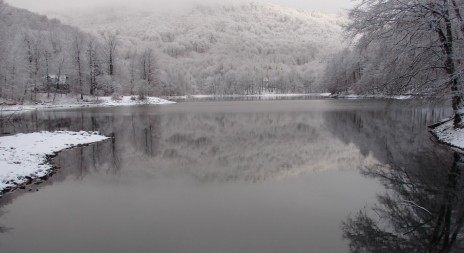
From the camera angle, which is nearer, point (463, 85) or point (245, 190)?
point (245, 190)

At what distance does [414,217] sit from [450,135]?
48.1 feet

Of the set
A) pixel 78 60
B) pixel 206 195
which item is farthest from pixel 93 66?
pixel 206 195

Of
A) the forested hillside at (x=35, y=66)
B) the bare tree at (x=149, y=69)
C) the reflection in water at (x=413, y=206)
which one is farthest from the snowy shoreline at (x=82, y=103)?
the reflection in water at (x=413, y=206)

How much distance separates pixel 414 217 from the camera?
10.7 meters

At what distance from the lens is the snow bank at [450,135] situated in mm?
20744

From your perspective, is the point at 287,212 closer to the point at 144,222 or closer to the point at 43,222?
the point at 144,222

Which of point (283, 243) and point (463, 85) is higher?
point (463, 85)

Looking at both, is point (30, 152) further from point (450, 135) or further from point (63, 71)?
point (63, 71)

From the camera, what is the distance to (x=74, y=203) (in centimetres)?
1320

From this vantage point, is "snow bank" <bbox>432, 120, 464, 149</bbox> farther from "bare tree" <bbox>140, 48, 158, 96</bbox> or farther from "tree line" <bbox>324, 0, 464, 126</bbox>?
"bare tree" <bbox>140, 48, 158, 96</bbox>

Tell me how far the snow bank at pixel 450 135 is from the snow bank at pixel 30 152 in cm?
2129

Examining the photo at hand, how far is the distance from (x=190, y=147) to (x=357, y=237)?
650 inches

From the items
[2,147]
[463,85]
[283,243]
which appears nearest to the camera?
[283,243]

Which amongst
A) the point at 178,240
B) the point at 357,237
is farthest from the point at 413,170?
the point at 178,240
